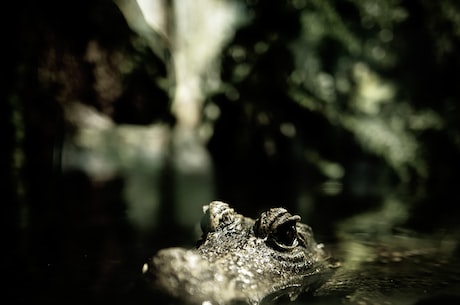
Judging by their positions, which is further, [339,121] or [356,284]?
[339,121]

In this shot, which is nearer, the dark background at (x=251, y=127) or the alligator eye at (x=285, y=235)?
the alligator eye at (x=285, y=235)

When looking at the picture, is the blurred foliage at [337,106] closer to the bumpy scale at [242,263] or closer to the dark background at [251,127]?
the dark background at [251,127]

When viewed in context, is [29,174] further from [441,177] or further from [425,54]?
[425,54]

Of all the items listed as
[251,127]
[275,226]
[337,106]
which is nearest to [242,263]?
[275,226]

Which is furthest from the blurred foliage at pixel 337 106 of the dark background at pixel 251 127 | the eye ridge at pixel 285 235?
the eye ridge at pixel 285 235

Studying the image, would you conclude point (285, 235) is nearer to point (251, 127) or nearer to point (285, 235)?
point (285, 235)

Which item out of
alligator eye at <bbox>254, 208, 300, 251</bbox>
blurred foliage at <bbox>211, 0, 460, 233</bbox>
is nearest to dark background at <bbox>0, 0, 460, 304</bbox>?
blurred foliage at <bbox>211, 0, 460, 233</bbox>

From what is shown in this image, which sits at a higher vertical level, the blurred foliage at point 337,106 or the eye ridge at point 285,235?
the blurred foliage at point 337,106

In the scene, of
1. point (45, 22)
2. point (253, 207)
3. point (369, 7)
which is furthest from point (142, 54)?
point (369, 7)
